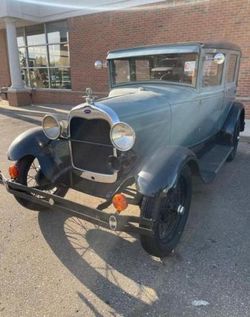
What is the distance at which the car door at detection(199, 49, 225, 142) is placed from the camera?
412cm

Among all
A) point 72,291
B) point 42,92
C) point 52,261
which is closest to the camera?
point 72,291

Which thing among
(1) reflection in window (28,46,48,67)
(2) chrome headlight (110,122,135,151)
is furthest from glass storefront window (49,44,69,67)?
(2) chrome headlight (110,122,135,151)

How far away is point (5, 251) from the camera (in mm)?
3121

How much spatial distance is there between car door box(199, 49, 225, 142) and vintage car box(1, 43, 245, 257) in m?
0.01

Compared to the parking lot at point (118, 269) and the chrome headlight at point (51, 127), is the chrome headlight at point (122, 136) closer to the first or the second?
the chrome headlight at point (51, 127)

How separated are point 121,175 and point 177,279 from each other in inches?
42.8

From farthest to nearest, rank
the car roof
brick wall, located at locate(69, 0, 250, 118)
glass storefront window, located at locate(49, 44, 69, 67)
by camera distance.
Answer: glass storefront window, located at locate(49, 44, 69, 67), brick wall, located at locate(69, 0, 250, 118), the car roof

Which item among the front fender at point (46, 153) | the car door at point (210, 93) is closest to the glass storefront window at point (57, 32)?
the car door at point (210, 93)

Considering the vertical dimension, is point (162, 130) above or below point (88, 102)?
below

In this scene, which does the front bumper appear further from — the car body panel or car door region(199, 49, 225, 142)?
car door region(199, 49, 225, 142)

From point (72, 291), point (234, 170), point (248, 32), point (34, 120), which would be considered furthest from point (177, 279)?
point (34, 120)

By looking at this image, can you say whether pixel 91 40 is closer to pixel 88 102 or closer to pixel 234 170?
pixel 234 170

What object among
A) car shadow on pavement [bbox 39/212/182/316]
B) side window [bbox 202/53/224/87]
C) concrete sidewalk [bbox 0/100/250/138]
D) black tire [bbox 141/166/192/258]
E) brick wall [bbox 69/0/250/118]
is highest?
brick wall [bbox 69/0/250/118]

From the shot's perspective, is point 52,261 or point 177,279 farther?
point 52,261
